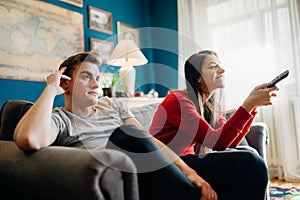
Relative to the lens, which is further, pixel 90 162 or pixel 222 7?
pixel 222 7

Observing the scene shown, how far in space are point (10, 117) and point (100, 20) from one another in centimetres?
225

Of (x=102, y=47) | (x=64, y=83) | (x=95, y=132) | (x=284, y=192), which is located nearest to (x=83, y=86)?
(x=64, y=83)

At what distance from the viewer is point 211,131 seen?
1.22 m

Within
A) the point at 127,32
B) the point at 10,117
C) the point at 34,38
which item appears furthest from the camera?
the point at 127,32

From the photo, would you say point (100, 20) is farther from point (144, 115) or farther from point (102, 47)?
point (144, 115)

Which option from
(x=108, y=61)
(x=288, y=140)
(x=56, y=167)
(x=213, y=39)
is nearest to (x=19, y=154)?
(x=56, y=167)

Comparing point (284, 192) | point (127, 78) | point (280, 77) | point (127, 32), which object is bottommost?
point (284, 192)

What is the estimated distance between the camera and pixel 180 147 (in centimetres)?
127

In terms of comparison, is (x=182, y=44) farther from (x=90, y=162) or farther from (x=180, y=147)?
(x=90, y=162)

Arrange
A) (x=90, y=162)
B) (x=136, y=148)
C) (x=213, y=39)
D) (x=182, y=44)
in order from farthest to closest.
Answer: (x=182, y=44), (x=213, y=39), (x=136, y=148), (x=90, y=162)

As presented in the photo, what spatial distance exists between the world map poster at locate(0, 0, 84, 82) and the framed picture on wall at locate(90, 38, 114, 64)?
202 millimetres

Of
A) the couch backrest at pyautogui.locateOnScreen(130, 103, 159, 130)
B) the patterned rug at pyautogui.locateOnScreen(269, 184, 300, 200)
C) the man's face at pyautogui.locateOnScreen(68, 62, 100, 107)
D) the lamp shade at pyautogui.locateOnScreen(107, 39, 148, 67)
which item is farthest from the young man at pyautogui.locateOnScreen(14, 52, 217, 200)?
the lamp shade at pyautogui.locateOnScreen(107, 39, 148, 67)

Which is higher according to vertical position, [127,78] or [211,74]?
[127,78]

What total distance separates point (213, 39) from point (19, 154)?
102 inches
